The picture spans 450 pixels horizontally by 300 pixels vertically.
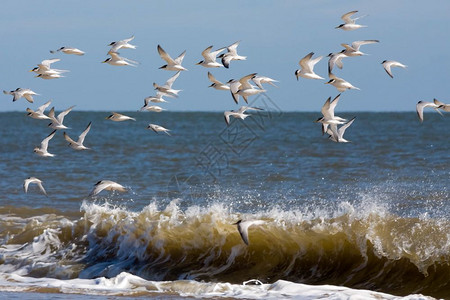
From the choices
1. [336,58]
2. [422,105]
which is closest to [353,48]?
[336,58]

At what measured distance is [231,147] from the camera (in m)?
30.0

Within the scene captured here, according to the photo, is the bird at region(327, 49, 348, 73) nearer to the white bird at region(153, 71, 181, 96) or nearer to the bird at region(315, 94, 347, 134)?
the bird at region(315, 94, 347, 134)

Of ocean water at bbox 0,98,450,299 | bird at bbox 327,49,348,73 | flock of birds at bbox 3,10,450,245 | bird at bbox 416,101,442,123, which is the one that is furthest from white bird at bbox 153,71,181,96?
bird at bbox 416,101,442,123

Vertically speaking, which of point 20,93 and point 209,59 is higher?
point 209,59

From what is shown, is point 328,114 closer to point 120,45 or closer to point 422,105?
point 422,105

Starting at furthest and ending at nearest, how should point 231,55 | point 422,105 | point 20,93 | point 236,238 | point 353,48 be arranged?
1. point 20,93
2. point 231,55
3. point 353,48
4. point 422,105
5. point 236,238

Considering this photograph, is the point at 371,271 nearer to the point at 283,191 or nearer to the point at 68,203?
the point at 283,191

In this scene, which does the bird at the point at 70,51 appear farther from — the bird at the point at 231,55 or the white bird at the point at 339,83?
the white bird at the point at 339,83

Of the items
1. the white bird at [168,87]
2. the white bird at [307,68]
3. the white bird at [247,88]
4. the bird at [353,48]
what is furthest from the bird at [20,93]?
the bird at [353,48]

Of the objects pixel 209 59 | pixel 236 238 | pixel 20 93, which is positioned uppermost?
pixel 209 59

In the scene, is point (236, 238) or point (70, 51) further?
point (70, 51)

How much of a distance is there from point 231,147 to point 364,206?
54.0 ft

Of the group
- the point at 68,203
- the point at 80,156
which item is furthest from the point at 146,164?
the point at 68,203

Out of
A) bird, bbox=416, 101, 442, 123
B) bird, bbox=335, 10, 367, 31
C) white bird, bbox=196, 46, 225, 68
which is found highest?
bird, bbox=335, 10, 367, 31
